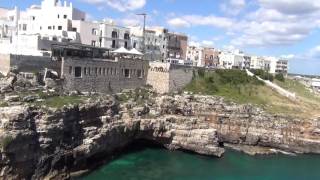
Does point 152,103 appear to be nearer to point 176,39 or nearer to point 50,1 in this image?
point 50,1

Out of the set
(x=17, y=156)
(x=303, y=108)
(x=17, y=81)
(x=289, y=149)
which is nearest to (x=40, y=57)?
(x=17, y=81)

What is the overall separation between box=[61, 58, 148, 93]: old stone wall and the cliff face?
168 inches

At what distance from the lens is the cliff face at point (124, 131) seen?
51000 millimetres

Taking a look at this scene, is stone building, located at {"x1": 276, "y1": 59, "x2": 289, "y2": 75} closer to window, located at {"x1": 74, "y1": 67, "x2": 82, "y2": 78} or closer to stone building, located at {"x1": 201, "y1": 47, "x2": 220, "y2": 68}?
stone building, located at {"x1": 201, "y1": 47, "x2": 220, "y2": 68}

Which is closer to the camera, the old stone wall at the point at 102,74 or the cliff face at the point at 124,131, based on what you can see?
the cliff face at the point at 124,131

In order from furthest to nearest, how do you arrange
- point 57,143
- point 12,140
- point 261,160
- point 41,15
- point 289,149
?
1. point 41,15
2. point 289,149
3. point 261,160
4. point 57,143
5. point 12,140

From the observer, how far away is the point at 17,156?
165 feet

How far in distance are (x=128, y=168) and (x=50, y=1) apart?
138ft

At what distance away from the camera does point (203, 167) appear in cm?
6731

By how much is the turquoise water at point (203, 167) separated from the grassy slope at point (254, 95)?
1301cm

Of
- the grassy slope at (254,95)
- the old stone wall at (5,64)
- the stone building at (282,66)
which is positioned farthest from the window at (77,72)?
the stone building at (282,66)

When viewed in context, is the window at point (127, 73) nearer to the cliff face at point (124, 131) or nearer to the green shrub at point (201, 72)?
the cliff face at point (124, 131)

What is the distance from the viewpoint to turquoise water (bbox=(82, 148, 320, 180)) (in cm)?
6153

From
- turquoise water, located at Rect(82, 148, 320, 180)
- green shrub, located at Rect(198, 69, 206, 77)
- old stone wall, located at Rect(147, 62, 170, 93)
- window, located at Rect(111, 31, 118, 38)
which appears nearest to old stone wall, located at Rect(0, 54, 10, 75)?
turquoise water, located at Rect(82, 148, 320, 180)
